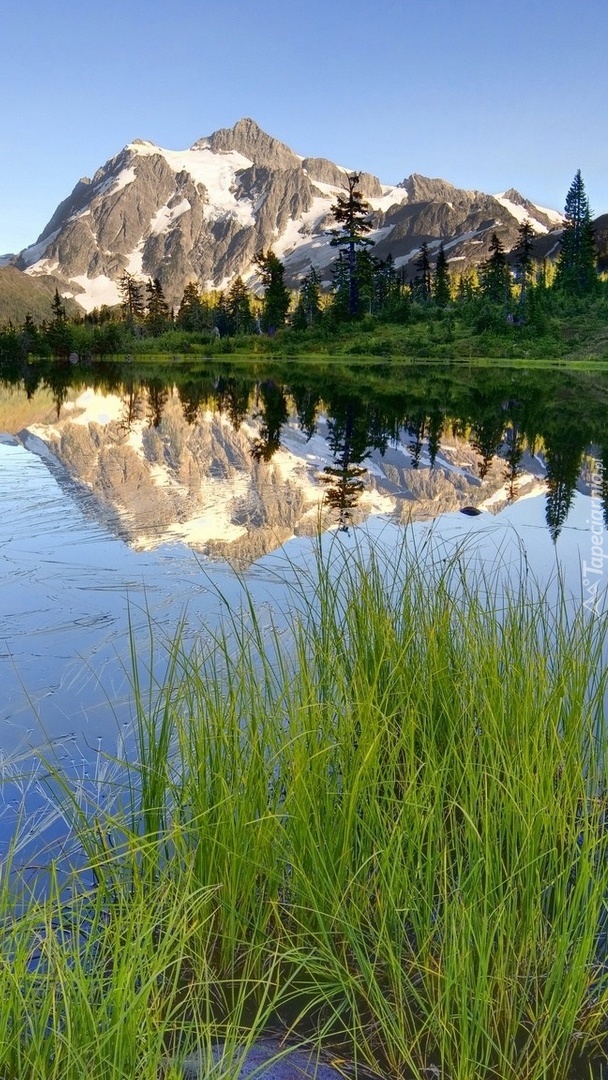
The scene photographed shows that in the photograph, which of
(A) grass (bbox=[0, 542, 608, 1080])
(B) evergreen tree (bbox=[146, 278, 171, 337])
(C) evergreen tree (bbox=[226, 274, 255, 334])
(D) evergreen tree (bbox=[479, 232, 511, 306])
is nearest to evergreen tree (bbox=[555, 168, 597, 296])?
(D) evergreen tree (bbox=[479, 232, 511, 306])

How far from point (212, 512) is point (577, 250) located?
212ft

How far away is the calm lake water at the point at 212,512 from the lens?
4.85 metres

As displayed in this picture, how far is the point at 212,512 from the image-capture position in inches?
384

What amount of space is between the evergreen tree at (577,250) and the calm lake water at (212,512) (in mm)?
43823

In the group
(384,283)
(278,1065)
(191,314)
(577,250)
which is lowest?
(278,1065)

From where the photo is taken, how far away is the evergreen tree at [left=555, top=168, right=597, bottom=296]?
62.8 metres

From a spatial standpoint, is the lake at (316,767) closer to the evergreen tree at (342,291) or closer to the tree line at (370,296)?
the tree line at (370,296)

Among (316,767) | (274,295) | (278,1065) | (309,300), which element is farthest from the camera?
(309,300)

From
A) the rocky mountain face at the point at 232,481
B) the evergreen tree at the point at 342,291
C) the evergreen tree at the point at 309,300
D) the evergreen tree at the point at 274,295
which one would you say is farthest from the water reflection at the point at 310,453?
the evergreen tree at the point at 309,300

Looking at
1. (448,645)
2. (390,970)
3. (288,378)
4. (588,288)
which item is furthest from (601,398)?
(588,288)

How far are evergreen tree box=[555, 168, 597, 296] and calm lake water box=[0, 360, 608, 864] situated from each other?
43.8 m

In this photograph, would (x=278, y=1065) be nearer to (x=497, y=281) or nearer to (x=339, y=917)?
(x=339, y=917)

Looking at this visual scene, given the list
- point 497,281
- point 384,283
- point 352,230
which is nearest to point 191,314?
point 384,283

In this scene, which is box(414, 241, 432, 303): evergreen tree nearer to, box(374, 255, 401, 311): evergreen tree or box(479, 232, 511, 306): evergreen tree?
box(374, 255, 401, 311): evergreen tree
